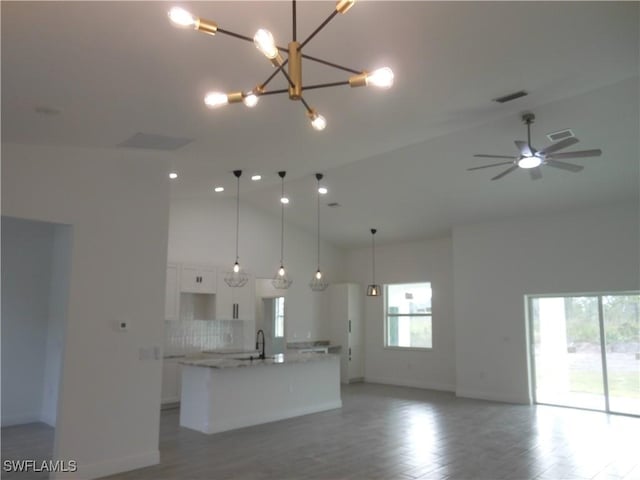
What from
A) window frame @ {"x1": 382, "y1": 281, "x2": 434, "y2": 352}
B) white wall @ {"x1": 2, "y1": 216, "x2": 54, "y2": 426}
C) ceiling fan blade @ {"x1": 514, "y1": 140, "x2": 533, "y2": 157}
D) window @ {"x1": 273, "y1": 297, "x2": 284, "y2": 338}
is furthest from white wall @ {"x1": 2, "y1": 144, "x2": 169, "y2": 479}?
window frame @ {"x1": 382, "y1": 281, "x2": 434, "y2": 352}

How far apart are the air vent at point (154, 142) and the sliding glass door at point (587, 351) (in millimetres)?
6717

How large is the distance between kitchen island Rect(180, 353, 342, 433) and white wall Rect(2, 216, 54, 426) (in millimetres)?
2010

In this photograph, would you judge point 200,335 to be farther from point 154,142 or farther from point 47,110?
point 47,110

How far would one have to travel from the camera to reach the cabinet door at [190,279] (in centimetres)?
812

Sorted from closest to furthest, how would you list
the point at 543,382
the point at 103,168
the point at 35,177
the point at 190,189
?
the point at 35,177 < the point at 103,168 < the point at 190,189 < the point at 543,382

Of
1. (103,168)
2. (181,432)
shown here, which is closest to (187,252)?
(181,432)

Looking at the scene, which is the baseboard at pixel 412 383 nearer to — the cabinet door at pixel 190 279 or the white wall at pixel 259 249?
the white wall at pixel 259 249

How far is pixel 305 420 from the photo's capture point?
6793 mm

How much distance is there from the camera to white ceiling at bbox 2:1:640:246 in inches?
105

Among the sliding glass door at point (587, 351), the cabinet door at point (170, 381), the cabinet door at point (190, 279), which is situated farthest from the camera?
the cabinet door at point (190, 279)

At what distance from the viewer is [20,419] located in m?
6.30

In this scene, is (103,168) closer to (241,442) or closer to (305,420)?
(241,442)

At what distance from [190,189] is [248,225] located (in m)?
2.38

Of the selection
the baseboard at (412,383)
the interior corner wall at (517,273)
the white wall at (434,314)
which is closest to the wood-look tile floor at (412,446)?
the interior corner wall at (517,273)
